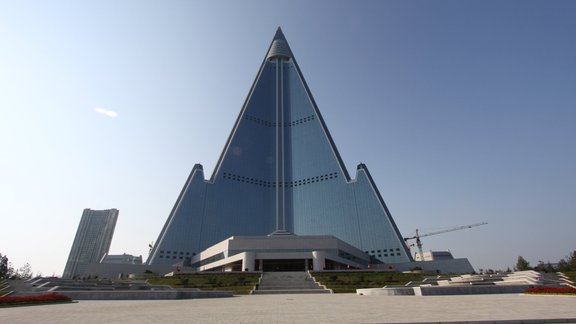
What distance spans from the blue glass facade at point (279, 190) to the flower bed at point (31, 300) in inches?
1583

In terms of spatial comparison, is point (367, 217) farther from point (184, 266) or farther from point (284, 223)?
point (184, 266)

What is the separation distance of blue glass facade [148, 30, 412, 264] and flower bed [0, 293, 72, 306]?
40.2 meters

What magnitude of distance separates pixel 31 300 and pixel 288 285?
56.4 feet

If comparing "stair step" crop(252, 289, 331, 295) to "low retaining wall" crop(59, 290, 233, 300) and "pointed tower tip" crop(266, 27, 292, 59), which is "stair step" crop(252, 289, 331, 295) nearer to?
"low retaining wall" crop(59, 290, 233, 300)

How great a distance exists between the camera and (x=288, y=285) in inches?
1027

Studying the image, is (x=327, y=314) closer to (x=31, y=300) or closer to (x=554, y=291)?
(x=554, y=291)

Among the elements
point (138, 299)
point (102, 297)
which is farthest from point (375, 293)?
point (102, 297)

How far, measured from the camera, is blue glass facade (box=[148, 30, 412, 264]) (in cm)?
5766

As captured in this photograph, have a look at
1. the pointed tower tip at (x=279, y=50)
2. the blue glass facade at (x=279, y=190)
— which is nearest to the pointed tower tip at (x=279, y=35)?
the pointed tower tip at (x=279, y=50)

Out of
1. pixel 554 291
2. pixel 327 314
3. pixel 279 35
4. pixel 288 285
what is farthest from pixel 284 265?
pixel 279 35

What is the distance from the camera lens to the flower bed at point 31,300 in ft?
44.3

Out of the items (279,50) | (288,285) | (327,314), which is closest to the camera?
(327,314)

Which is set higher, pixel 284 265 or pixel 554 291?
pixel 284 265

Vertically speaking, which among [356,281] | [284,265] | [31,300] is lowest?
[31,300]
